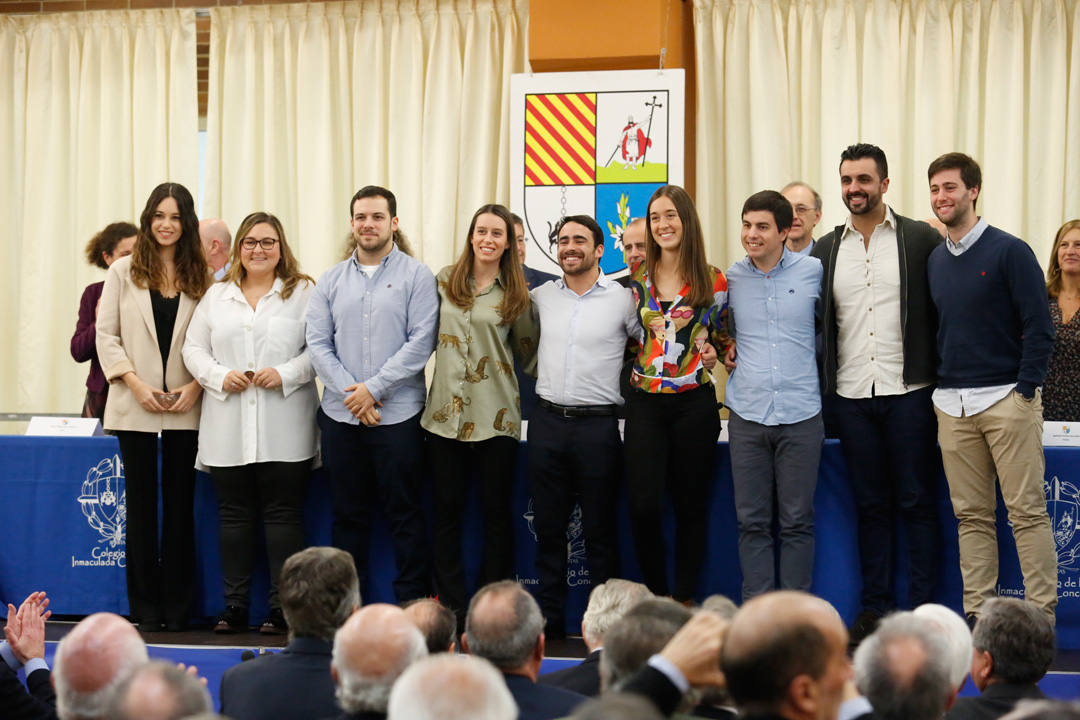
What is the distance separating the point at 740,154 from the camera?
7191 millimetres

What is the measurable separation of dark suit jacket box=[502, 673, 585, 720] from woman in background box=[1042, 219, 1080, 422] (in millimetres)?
3078

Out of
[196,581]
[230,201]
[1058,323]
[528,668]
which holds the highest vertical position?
[230,201]

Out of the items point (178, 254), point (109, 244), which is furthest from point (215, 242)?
point (178, 254)

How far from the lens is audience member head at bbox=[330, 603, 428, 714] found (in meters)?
2.08

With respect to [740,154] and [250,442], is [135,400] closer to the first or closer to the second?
[250,442]

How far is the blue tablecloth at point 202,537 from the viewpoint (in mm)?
4434

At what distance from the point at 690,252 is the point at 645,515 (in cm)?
98

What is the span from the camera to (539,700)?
Result: 7.27 ft

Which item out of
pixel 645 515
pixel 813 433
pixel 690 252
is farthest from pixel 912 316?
pixel 645 515

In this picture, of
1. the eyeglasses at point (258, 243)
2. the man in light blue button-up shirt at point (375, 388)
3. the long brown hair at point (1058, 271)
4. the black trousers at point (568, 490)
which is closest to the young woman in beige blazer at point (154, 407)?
the eyeglasses at point (258, 243)

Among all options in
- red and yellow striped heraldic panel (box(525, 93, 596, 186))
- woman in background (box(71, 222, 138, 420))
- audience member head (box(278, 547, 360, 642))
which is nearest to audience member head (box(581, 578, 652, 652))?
audience member head (box(278, 547, 360, 642))

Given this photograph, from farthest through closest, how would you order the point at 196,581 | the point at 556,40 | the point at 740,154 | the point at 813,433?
the point at 740,154, the point at 556,40, the point at 196,581, the point at 813,433

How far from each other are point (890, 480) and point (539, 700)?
248cm

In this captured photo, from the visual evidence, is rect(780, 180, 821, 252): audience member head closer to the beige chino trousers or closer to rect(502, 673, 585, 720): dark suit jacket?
the beige chino trousers
